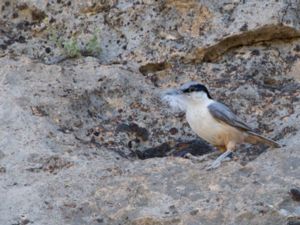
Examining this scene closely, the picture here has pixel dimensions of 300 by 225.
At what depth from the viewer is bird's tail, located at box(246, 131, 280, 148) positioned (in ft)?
17.6

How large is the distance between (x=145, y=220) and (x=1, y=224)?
70 centimetres

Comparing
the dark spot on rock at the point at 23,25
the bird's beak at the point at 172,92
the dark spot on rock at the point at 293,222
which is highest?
the dark spot on rock at the point at 23,25

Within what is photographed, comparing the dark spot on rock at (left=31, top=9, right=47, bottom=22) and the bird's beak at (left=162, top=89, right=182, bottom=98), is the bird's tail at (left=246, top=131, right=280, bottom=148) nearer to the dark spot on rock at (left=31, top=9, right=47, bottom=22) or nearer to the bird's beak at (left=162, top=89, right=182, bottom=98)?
the bird's beak at (left=162, top=89, right=182, bottom=98)

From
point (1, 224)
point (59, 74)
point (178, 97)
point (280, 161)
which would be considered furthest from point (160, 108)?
point (1, 224)

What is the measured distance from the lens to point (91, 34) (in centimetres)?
651

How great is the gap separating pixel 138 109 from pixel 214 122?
1.89ft

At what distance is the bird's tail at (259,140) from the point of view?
Result: 5.35m

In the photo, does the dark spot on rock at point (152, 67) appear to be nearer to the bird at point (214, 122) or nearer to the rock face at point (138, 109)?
the rock face at point (138, 109)

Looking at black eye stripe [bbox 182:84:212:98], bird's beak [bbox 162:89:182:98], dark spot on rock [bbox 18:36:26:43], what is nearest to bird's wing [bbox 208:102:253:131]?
black eye stripe [bbox 182:84:212:98]

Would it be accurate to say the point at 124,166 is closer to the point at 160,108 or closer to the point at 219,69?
the point at 160,108

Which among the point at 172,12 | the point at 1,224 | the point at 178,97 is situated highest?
the point at 172,12

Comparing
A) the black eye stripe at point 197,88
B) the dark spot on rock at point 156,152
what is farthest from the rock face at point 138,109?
the black eye stripe at point 197,88

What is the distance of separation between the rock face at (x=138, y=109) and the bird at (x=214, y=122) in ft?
0.43

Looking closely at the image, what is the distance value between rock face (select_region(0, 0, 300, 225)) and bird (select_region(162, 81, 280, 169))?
131 mm
